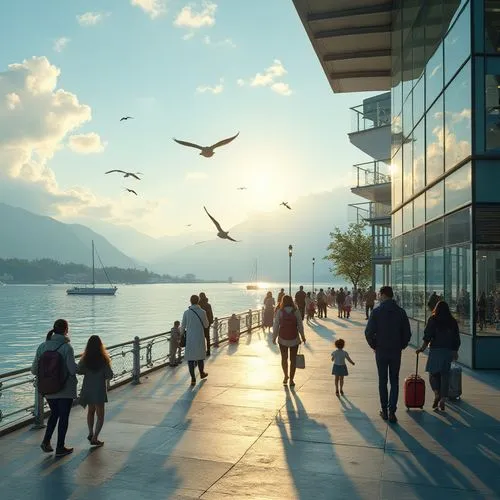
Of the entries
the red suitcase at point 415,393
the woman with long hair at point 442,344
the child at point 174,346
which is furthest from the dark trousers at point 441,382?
the child at point 174,346

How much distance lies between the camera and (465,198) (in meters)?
13.5

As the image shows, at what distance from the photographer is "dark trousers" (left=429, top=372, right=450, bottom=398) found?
923 centimetres

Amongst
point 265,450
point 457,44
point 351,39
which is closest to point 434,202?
point 457,44

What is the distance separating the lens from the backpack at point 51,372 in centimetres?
684

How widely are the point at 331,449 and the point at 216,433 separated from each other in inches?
67.8

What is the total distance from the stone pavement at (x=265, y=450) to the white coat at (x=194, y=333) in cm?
69

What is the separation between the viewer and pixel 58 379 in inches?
271

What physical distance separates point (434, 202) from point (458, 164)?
2.34 metres

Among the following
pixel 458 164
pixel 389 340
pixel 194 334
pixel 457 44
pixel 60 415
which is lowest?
pixel 60 415

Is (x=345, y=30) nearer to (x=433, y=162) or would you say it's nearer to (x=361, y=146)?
(x=433, y=162)

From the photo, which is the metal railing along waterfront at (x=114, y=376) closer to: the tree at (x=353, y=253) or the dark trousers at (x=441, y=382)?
the dark trousers at (x=441, y=382)

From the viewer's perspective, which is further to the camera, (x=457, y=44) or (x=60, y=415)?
(x=457, y=44)

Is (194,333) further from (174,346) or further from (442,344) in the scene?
(442,344)

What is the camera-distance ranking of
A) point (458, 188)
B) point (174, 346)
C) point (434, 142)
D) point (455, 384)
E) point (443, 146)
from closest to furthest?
point (455, 384), point (458, 188), point (174, 346), point (443, 146), point (434, 142)
